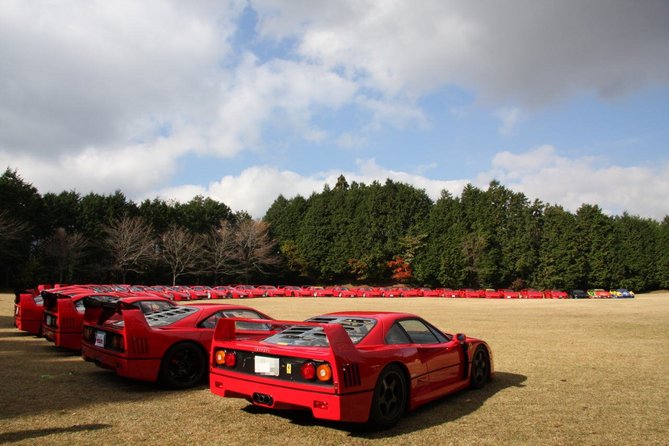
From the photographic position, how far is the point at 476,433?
502cm

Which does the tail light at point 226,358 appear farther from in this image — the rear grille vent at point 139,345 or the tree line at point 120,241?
the tree line at point 120,241

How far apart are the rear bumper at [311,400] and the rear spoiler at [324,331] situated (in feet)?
1.46

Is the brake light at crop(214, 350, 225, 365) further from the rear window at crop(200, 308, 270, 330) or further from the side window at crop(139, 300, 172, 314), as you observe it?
the side window at crop(139, 300, 172, 314)

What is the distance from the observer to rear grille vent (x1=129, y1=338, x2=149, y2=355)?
660 centimetres

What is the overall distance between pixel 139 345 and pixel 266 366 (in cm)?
254

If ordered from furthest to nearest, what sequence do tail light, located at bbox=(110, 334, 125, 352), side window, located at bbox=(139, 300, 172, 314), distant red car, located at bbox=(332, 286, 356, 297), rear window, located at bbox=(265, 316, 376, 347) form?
distant red car, located at bbox=(332, 286, 356, 297), side window, located at bbox=(139, 300, 172, 314), tail light, located at bbox=(110, 334, 125, 352), rear window, located at bbox=(265, 316, 376, 347)

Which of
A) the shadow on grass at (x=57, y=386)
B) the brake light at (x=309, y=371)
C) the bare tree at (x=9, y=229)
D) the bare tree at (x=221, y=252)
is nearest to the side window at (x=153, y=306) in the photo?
the shadow on grass at (x=57, y=386)

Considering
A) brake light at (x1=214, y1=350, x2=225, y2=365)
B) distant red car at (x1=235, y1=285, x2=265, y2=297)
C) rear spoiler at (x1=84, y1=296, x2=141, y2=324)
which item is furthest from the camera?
distant red car at (x1=235, y1=285, x2=265, y2=297)

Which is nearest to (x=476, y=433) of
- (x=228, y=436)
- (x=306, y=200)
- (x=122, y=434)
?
(x=228, y=436)

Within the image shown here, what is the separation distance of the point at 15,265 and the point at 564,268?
216 feet

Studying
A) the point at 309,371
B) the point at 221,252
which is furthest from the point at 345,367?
the point at 221,252

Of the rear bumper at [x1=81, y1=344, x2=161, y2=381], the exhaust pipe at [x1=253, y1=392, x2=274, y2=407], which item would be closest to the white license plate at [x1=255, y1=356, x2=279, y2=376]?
the exhaust pipe at [x1=253, y1=392, x2=274, y2=407]

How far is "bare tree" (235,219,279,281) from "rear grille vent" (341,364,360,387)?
61461mm

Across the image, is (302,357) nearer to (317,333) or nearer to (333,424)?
Result: (317,333)
